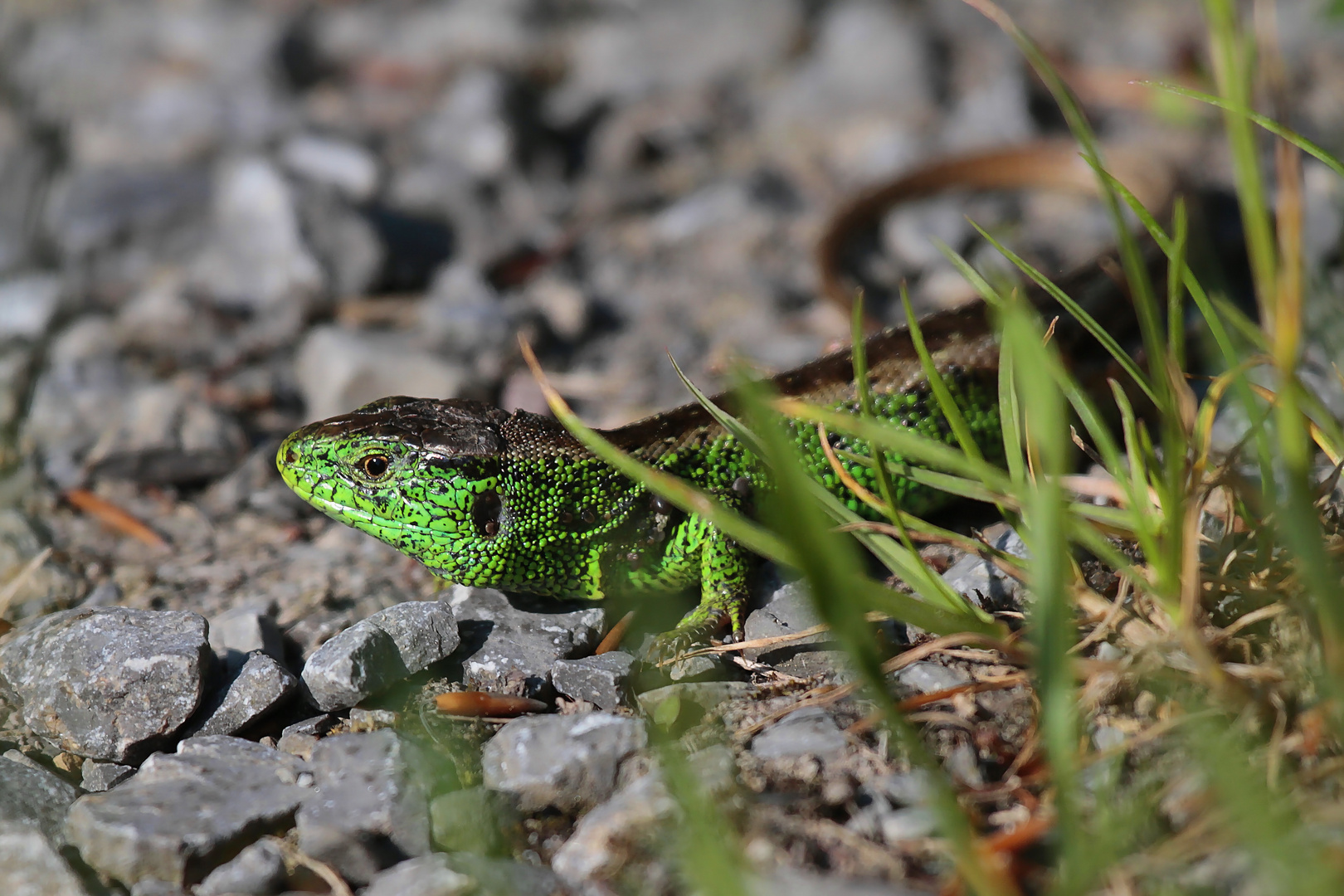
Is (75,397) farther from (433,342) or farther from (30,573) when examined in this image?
(433,342)

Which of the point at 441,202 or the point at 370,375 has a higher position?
the point at 441,202

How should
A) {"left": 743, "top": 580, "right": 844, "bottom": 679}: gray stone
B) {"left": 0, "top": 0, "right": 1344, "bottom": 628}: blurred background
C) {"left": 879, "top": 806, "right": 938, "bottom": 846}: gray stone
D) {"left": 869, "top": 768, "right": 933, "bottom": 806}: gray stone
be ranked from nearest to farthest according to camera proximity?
{"left": 879, "top": 806, "right": 938, "bottom": 846}: gray stone, {"left": 869, "top": 768, "right": 933, "bottom": 806}: gray stone, {"left": 743, "top": 580, "right": 844, "bottom": 679}: gray stone, {"left": 0, "top": 0, "right": 1344, "bottom": 628}: blurred background

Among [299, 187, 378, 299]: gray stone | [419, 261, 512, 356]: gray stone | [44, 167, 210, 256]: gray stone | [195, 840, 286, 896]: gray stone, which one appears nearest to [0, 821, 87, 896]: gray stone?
[195, 840, 286, 896]: gray stone

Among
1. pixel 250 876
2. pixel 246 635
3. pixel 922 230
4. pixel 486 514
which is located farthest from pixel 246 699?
pixel 922 230

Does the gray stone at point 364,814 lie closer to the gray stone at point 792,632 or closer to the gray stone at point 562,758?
the gray stone at point 562,758

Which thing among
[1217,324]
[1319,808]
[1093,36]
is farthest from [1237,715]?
[1093,36]

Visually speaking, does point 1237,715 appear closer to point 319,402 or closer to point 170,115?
point 319,402

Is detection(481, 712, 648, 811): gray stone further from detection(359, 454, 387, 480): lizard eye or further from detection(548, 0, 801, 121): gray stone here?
detection(548, 0, 801, 121): gray stone

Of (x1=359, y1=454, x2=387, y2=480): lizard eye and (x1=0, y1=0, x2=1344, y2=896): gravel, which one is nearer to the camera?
(x1=0, y1=0, x2=1344, y2=896): gravel
